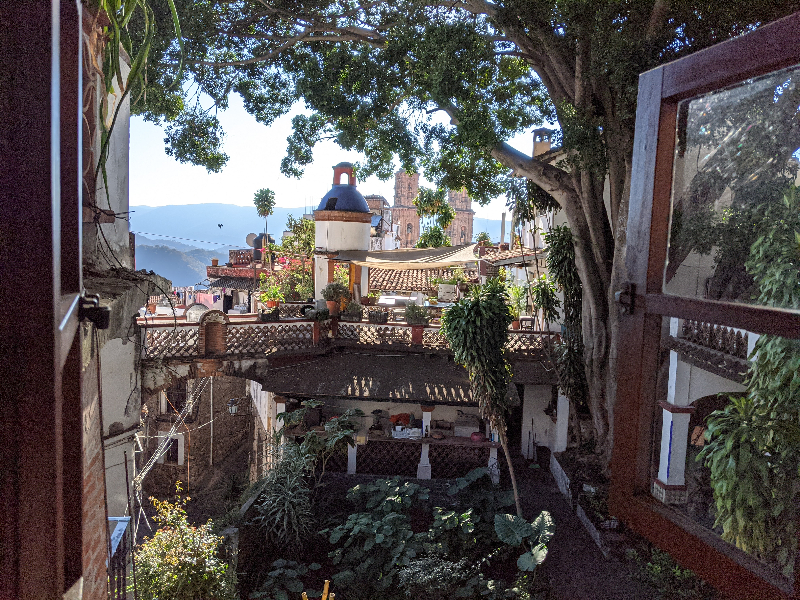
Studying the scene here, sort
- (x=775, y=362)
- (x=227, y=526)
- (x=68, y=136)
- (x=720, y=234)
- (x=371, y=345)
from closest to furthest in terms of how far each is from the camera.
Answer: (x=68, y=136) → (x=775, y=362) → (x=720, y=234) → (x=227, y=526) → (x=371, y=345)

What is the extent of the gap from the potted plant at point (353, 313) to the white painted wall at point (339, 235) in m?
4.57

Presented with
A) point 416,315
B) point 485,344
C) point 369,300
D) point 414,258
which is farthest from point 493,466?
point 369,300

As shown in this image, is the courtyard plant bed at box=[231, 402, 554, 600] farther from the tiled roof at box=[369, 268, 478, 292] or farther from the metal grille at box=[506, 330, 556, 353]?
the tiled roof at box=[369, 268, 478, 292]

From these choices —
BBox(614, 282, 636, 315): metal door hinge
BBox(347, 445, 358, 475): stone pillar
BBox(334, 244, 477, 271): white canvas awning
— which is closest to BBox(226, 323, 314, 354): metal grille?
BBox(347, 445, 358, 475): stone pillar

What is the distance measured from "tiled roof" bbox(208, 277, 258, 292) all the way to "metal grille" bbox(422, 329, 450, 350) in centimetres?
2040

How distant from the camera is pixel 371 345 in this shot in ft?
51.3

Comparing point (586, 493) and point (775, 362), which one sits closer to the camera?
point (775, 362)

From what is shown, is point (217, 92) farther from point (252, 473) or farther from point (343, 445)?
point (252, 473)

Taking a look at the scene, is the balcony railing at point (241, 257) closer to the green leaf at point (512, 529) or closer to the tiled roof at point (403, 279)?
the tiled roof at point (403, 279)

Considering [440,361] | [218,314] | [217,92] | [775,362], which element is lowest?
[440,361]

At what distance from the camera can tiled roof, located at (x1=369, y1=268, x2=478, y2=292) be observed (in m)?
27.7

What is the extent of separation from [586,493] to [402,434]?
15.1 feet

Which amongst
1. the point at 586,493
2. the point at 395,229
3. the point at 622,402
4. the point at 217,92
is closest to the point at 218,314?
the point at 217,92

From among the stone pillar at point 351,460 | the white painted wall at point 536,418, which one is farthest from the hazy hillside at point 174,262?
the white painted wall at point 536,418
